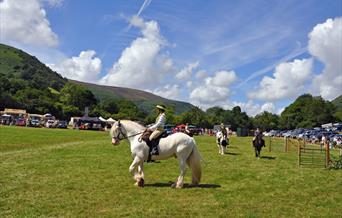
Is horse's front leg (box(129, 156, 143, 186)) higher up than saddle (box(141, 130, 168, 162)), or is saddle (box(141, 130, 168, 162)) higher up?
saddle (box(141, 130, 168, 162))

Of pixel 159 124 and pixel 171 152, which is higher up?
pixel 159 124

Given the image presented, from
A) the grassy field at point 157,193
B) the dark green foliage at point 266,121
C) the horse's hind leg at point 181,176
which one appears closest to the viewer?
the grassy field at point 157,193

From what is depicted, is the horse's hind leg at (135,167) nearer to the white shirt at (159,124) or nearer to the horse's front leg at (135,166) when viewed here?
the horse's front leg at (135,166)

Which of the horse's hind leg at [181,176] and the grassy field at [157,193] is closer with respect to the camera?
the grassy field at [157,193]

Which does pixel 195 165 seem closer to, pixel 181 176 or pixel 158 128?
pixel 181 176

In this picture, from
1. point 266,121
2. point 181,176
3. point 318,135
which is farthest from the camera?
point 266,121

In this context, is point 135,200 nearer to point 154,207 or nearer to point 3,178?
point 154,207

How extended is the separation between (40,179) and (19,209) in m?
4.13

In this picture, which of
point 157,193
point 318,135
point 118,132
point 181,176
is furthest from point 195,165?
point 318,135

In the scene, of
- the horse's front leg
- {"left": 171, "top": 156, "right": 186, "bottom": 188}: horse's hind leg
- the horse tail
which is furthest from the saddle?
the horse tail

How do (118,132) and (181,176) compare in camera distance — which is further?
(118,132)

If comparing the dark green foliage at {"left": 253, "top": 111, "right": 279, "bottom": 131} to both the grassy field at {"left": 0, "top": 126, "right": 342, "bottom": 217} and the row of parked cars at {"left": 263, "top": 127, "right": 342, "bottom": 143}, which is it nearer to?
the row of parked cars at {"left": 263, "top": 127, "right": 342, "bottom": 143}

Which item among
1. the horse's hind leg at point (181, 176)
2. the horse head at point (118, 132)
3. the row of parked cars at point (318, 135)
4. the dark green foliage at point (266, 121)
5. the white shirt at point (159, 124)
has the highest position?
the dark green foliage at point (266, 121)

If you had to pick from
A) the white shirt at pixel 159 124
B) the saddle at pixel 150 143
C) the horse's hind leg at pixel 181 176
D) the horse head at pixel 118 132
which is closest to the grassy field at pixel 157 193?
the horse's hind leg at pixel 181 176
